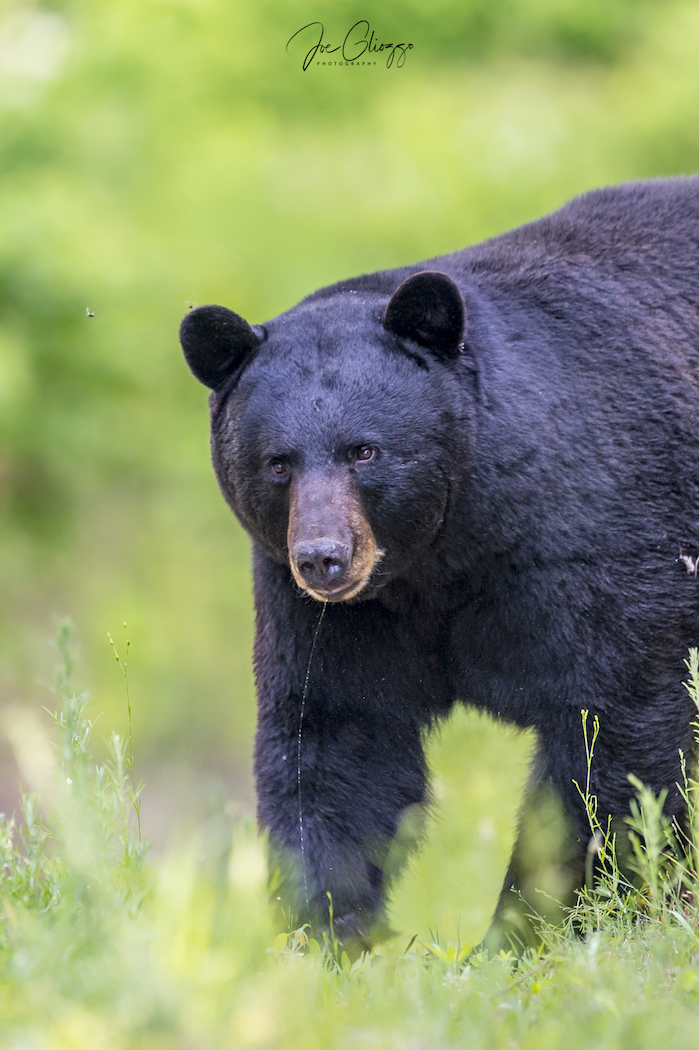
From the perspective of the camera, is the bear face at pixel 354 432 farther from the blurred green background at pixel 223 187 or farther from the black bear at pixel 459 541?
the blurred green background at pixel 223 187

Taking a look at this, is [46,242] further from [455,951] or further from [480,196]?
[455,951]

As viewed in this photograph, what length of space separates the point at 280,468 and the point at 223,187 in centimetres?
1133

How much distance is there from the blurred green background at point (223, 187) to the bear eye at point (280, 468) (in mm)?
9367

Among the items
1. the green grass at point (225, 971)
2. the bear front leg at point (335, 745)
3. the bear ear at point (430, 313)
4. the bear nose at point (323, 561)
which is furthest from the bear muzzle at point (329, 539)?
the green grass at point (225, 971)

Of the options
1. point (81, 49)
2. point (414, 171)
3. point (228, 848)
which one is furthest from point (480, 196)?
point (228, 848)

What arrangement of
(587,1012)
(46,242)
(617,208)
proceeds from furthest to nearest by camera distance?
(46,242) < (617,208) < (587,1012)

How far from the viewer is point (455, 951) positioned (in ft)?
10.2

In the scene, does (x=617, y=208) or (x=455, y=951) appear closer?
(x=455, y=951)

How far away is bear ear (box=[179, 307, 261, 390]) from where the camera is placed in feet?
12.9

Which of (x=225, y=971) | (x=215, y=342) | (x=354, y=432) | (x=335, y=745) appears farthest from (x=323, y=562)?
(x=225, y=971)

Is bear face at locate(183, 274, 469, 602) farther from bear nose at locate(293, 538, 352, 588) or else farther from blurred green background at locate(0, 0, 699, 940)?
blurred green background at locate(0, 0, 699, 940)

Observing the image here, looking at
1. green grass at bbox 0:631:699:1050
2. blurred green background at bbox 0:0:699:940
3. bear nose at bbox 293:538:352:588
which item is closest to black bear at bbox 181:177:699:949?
bear nose at bbox 293:538:352:588

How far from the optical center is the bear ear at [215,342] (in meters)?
3.93

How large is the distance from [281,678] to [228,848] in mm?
1002
